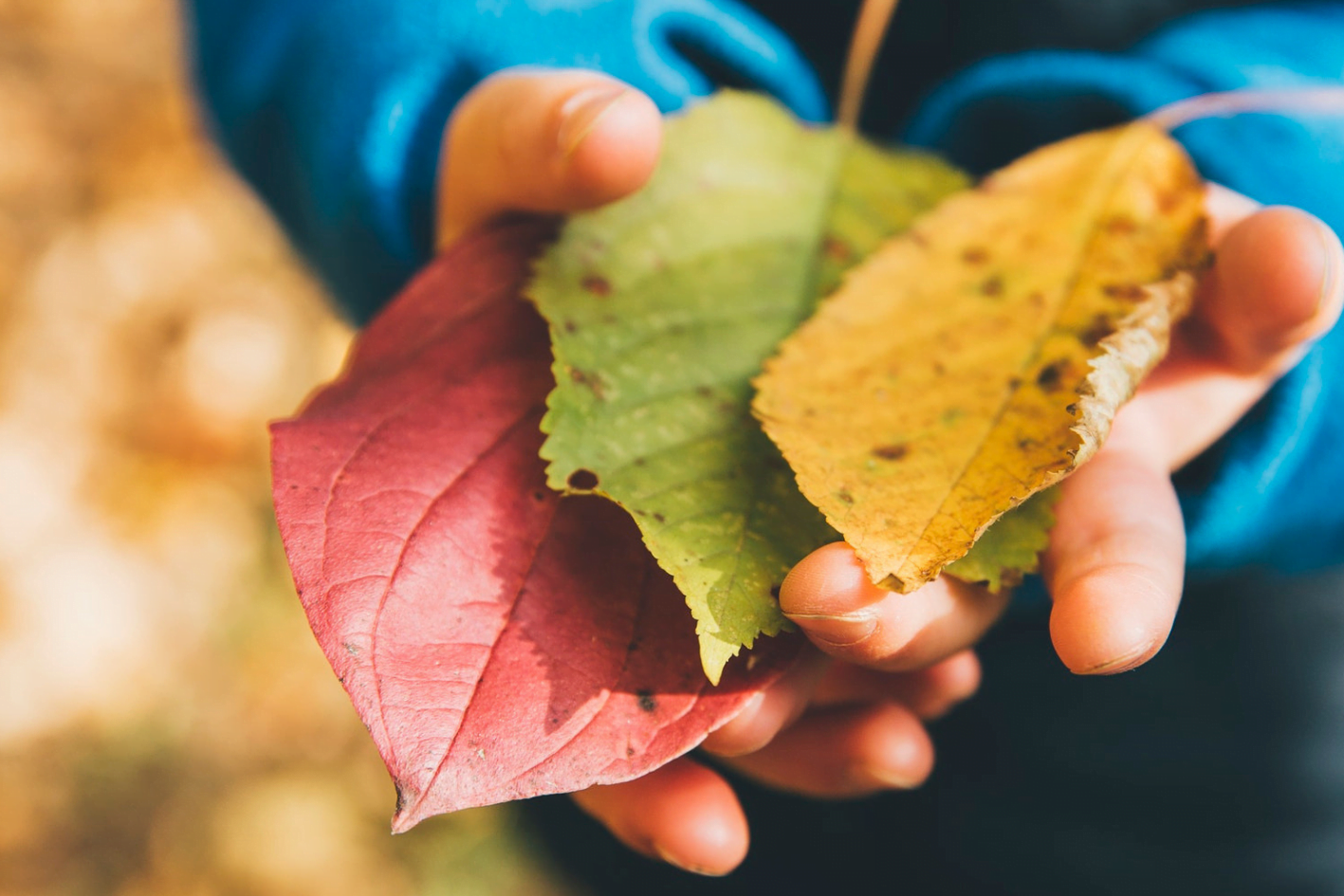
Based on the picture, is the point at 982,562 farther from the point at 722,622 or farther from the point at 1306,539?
the point at 1306,539

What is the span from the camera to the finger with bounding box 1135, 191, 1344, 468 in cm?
46

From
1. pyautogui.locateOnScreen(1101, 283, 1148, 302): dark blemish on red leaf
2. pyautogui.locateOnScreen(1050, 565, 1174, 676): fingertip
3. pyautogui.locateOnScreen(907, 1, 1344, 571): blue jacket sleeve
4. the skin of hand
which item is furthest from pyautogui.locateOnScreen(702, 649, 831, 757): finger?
pyautogui.locateOnScreen(907, 1, 1344, 571): blue jacket sleeve

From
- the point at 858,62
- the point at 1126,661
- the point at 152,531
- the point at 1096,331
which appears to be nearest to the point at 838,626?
the point at 1126,661

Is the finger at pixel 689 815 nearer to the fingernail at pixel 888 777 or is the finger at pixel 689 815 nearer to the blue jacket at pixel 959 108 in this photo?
the fingernail at pixel 888 777

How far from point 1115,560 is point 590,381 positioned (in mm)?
249

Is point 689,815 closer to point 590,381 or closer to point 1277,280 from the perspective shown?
point 590,381

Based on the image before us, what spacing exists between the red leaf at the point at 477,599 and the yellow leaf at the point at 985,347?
3.2 inches

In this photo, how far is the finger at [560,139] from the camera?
1.50 ft

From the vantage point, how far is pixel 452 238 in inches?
26.6

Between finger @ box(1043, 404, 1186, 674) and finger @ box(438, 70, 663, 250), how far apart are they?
0.91 ft

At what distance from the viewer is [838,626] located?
36 cm

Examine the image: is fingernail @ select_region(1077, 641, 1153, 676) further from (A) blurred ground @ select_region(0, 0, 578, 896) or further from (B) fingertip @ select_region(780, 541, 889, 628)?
(A) blurred ground @ select_region(0, 0, 578, 896)

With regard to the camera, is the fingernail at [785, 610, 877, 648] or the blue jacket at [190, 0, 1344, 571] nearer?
the fingernail at [785, 610, 877, 648]

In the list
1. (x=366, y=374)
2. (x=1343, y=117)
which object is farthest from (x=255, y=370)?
(x=1343, y=117)
